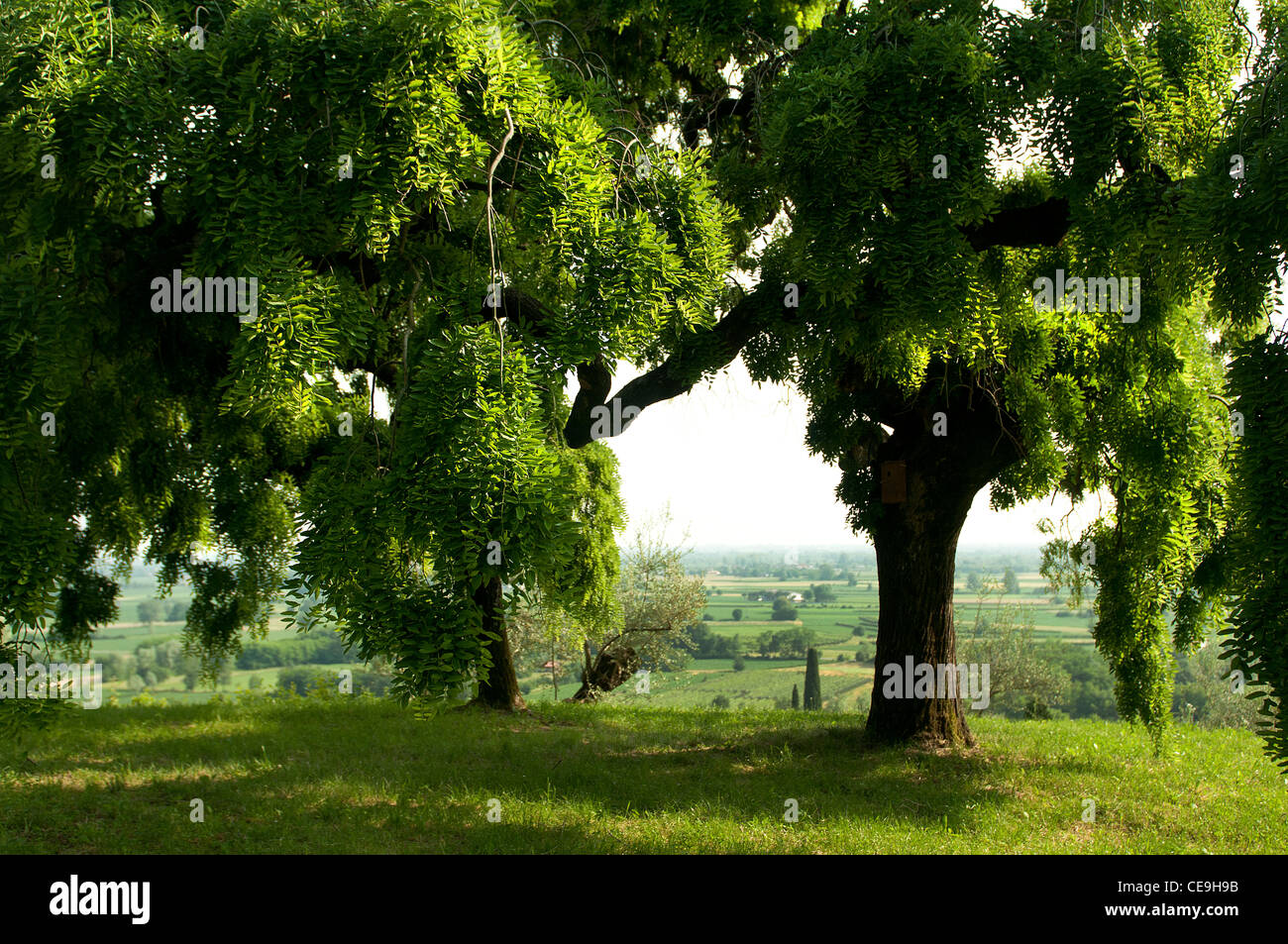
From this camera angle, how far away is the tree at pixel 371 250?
4.38 m

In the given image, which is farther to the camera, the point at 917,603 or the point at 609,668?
the point at 609,668

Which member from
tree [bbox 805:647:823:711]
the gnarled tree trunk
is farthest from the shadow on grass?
tree [bbox 805:647:823:711]

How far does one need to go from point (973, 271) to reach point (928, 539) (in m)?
4.45

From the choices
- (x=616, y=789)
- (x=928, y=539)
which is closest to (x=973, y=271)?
(x=928, y=539)

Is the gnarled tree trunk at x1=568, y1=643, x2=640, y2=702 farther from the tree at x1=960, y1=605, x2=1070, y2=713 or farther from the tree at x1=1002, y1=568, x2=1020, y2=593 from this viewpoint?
the tree at x1=1002, y1=568, x2=1020, y2=593

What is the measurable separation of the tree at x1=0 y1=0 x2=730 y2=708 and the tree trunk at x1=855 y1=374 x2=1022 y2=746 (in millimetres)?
4635

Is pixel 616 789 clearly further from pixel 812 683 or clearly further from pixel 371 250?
pixel 812 683

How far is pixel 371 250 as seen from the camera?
→ 4641mm

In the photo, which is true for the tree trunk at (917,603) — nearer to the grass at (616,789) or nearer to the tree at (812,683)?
the grass at (616,789)

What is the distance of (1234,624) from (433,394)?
444 cm

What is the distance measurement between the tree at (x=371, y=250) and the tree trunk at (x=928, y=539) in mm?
4635

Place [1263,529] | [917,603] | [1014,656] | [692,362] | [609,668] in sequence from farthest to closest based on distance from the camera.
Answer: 1. [1014,656]
2. [609,668]
3. [917,603]
4. [692,362]
5. [1263,529]

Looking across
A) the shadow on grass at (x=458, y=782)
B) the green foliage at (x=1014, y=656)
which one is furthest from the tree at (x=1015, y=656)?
the shadow on grass at (x=458, y=782)

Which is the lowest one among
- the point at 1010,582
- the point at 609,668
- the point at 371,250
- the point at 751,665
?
the point at 751,665
